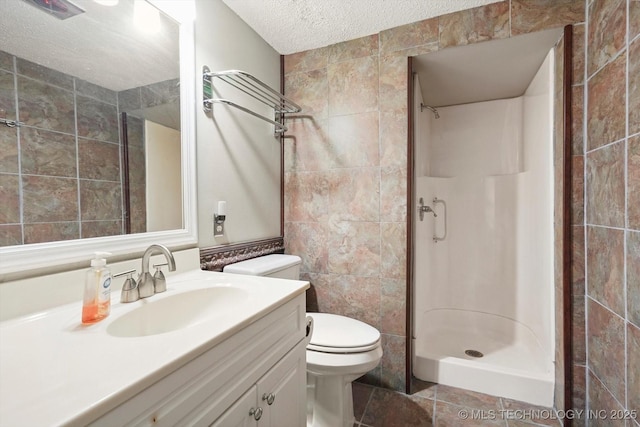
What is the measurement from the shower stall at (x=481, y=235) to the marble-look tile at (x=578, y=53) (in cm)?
27

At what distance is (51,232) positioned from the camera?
31.4 inches

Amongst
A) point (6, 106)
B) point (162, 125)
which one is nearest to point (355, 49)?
point (162, 125)

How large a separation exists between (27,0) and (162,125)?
0.46 metres

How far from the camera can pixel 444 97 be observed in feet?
7.41

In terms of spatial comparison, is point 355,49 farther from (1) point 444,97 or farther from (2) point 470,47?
(1) point 444,97

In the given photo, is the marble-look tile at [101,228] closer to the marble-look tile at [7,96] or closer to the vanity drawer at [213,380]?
the marble-look tile at [7,96]

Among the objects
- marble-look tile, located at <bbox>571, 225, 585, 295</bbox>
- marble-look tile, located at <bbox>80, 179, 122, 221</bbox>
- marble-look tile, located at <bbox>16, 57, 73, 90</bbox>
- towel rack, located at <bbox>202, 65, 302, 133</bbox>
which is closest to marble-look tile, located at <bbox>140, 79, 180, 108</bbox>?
towel rack, located at <bbox>202, 65, 302, 133</bbox>

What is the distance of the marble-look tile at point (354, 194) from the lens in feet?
5.55

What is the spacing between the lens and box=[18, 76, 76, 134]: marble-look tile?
742 mm

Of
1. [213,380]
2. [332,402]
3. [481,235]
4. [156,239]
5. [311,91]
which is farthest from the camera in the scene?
[481,235]

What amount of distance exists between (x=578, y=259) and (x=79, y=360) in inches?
74.2

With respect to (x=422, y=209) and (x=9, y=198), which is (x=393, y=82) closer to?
(x=422, y=209)

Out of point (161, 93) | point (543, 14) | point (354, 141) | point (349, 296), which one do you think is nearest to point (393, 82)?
point (354, 141)

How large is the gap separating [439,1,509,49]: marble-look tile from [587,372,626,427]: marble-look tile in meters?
1.70
